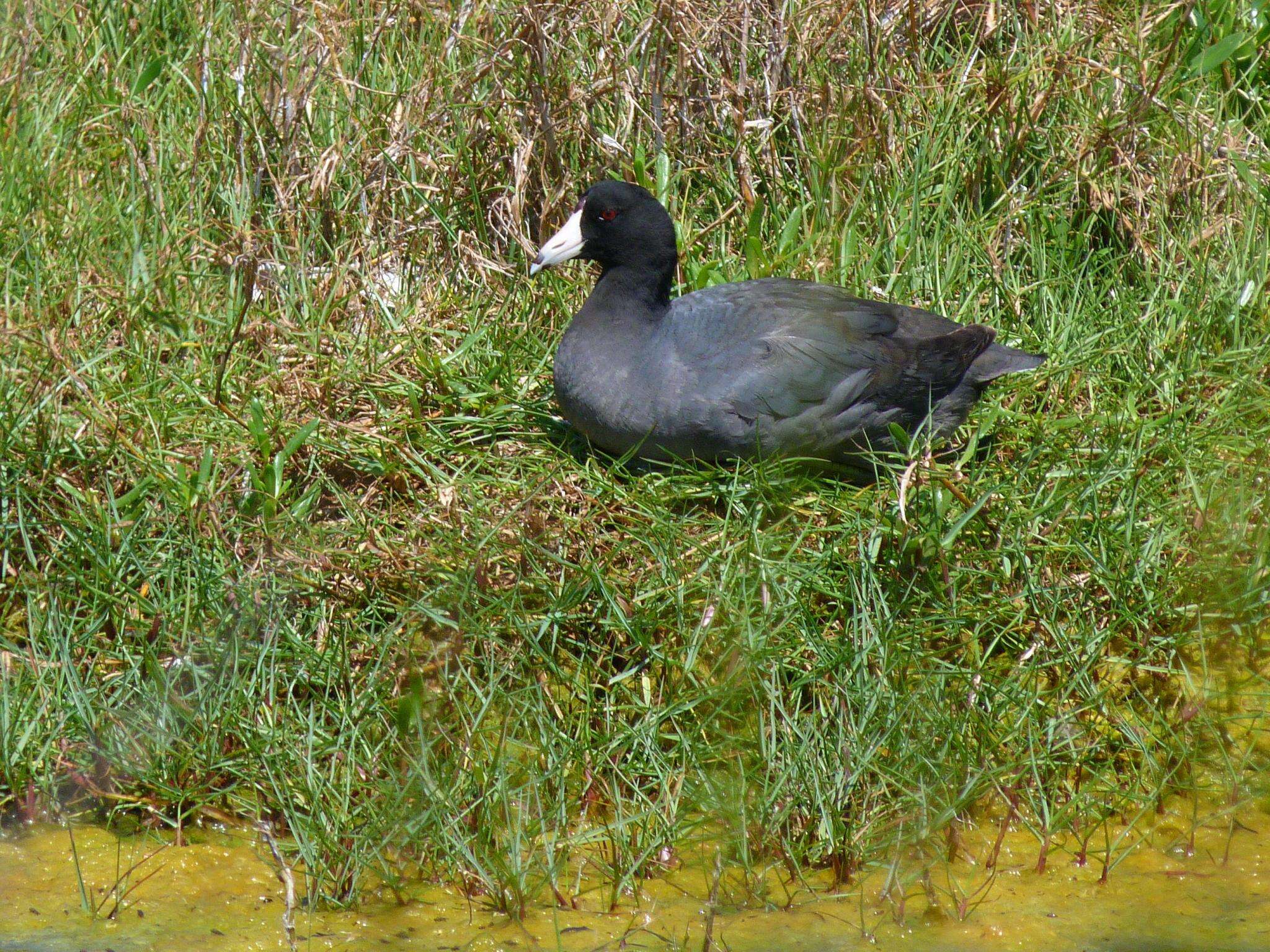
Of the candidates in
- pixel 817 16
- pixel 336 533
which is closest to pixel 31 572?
pixel 336 533

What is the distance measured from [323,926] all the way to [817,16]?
2818 millimetres

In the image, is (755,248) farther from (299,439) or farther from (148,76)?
(148,76)

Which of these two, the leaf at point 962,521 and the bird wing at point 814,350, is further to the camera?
the bird wing at point 814,350

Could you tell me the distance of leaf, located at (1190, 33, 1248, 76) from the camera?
403 centimetres

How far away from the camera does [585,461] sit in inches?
137

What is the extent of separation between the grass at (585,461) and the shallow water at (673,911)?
6cm

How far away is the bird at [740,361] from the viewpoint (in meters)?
3.25

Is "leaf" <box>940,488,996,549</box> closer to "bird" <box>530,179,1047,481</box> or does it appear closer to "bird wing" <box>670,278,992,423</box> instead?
"bird" <box>530,179,1047,481</box>

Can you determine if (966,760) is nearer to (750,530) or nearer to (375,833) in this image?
(750,530)

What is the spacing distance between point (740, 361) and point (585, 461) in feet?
1.52

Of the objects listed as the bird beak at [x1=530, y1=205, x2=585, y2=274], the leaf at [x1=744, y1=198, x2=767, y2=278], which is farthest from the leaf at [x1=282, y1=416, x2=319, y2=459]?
the leaf at [x1=744, y1=198, x2=767, y2=278]

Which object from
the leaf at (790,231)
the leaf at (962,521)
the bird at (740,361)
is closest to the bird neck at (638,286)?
the bird at (740,361)

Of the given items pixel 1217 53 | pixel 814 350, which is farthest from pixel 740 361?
pixel 1217 53

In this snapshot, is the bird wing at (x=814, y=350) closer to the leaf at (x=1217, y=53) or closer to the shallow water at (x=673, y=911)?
the shallow water at (x=673, y=911)
